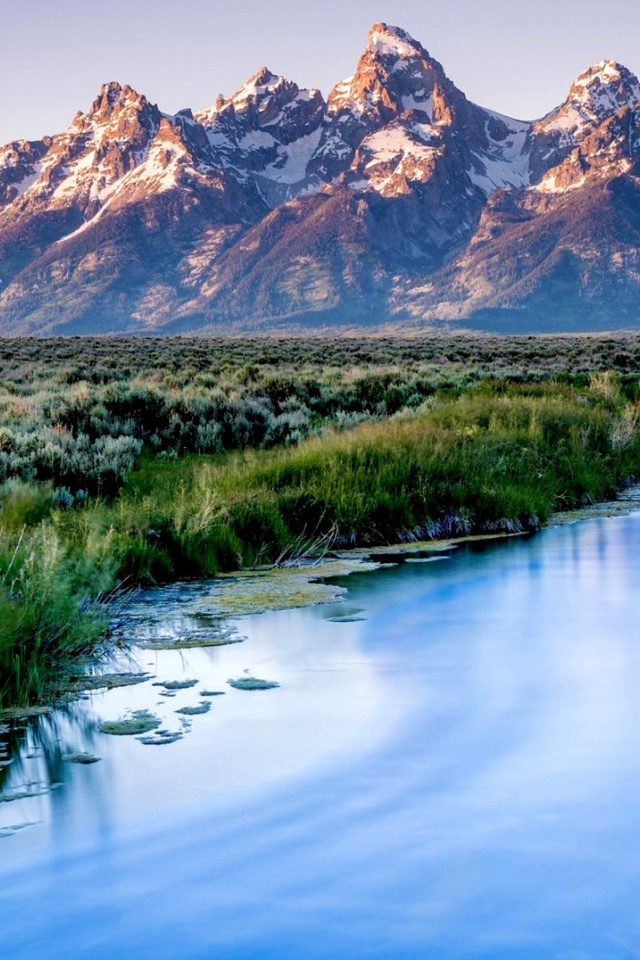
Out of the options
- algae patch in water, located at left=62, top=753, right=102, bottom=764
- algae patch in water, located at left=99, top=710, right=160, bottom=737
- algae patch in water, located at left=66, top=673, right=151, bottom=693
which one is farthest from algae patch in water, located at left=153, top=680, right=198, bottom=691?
algae patch in water, located at left=62, top=753, right=102, bottom=764

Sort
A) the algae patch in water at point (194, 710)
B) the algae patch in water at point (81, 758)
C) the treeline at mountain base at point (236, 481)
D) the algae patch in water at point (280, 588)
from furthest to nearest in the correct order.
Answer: the algae patch in water at point (280, 588) → the treeline at mountain base at point (236, 481) → the algae patch in water at point (194, 710) → the algae patch in water at point (81, 758)

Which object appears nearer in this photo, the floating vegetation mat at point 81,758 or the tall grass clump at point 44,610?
the floating vegetation mat at point 81,758

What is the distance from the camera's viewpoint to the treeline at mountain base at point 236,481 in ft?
31.7

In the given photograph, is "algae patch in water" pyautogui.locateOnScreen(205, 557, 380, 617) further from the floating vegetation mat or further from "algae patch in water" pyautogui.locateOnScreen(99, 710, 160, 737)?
the floating vegetation mat

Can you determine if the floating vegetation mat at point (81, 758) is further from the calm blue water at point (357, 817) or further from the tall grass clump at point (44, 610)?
the tall grass clump at point (44, 610)


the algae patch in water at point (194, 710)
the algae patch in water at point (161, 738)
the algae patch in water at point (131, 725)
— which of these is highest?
the algae patch in water at point (131, 725)

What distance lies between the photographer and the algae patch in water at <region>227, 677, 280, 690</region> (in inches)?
351

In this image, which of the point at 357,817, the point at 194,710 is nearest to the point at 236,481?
the point at 194,710

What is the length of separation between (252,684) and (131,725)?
118cm

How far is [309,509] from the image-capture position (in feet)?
47.2

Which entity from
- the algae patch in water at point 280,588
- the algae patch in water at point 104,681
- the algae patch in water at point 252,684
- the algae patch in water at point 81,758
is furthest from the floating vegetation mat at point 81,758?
the algae patch in water at point 280,588

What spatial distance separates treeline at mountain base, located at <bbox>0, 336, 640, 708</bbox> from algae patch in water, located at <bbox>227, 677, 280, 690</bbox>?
3.70 feet

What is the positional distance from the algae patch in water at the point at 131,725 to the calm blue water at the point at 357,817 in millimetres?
122

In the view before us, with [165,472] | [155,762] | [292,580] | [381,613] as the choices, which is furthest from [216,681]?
[165,472]
